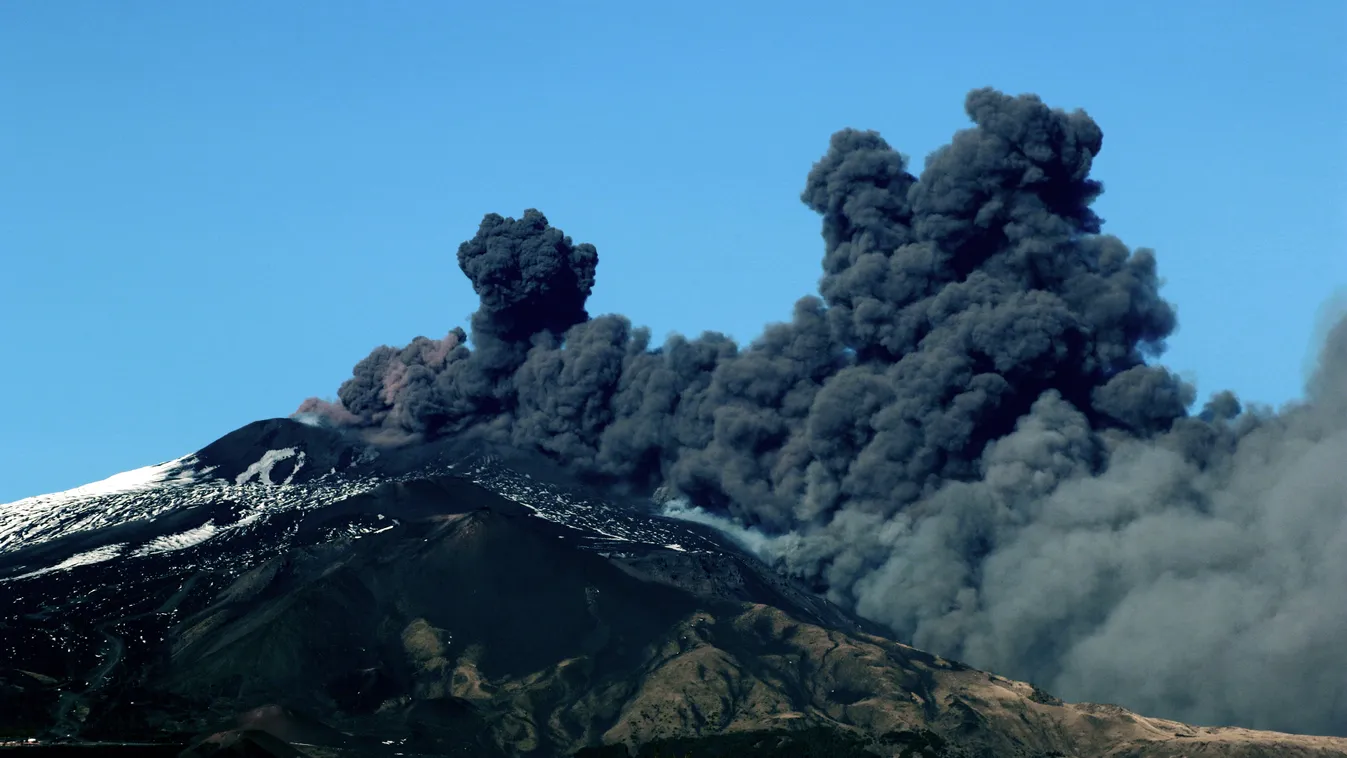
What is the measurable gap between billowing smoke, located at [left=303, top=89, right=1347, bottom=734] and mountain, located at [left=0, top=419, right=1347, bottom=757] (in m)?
3.48

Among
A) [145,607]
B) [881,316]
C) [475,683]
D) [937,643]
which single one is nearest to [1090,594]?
[937,643]

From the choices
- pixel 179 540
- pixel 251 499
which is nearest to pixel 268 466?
pixel 251 499

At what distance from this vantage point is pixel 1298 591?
94812 millimetres

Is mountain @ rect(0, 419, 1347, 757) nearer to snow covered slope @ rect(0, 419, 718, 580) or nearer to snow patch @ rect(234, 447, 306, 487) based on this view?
snow covered slope @ rect(0, 419, 718, 580)

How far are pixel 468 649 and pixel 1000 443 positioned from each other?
1064 inches

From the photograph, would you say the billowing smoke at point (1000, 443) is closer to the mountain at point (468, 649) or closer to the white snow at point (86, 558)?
the mountain at point (468, 649)

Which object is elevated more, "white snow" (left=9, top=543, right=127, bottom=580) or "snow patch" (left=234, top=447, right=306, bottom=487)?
"snow patch" (left=234, top=447, right=306, bottom=487)

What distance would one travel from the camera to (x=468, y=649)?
98.1 m

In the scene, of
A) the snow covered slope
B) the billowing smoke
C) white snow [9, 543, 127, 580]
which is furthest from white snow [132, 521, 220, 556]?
the billowing smoke

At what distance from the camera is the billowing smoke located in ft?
315

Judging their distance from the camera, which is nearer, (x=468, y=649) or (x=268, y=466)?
(x=468, y=649)

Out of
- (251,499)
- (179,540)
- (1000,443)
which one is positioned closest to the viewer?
(1000,443)

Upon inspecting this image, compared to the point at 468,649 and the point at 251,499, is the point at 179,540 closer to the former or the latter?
the point at 251,499

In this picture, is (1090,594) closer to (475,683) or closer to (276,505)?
(475,683)
